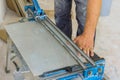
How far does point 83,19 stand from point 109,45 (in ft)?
2.41

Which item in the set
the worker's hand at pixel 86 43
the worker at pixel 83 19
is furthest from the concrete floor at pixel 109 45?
the worker's hand at pixel 86 43

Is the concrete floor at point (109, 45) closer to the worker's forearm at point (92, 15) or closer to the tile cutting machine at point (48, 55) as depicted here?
the tile cutting machine at point (48, 55)

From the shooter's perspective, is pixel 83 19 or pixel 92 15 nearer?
pixel 92 15

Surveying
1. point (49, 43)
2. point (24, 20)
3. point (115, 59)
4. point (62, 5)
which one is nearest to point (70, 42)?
point (49, 43)

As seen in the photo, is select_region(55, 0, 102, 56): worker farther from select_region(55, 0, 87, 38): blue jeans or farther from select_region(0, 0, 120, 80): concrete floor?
select_region(0, 0, 120, 80): concrete floor

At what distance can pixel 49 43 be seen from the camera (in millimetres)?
1188

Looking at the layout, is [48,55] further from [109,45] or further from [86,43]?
[109,45]

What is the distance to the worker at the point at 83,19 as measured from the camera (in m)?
1.08

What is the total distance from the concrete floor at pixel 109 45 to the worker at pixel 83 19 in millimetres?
465

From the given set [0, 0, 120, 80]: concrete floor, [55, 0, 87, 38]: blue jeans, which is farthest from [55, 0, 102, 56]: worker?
[0, 0, 120, 80]: concrete floor

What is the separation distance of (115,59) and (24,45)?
3.45 feet

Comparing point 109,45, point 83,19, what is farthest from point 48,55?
point 109,45

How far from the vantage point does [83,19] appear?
1.54 m

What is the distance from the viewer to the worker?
3.53 feet
